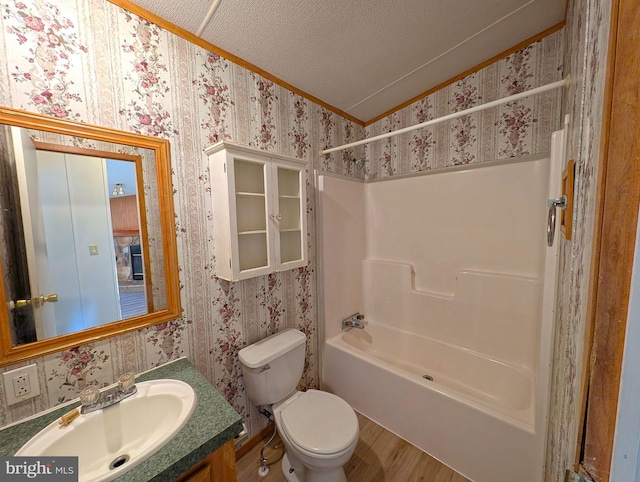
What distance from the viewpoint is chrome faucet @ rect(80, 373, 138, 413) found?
88cm

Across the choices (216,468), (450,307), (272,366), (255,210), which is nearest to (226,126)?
(255,210)

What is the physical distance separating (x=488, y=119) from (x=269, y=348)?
223cm

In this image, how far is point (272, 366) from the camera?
1418mm

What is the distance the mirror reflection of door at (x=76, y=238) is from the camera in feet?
2.92

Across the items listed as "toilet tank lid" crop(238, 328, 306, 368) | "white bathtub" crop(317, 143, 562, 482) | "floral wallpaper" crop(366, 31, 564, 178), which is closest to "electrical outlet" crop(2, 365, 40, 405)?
"toilet tank lid" crop(238, 328, 306, 368)

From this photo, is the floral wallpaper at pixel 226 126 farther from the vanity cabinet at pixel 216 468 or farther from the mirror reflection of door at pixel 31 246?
the vanity cabinet at pixel 216 468

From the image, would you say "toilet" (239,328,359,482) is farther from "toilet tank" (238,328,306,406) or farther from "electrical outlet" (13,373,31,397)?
"electrical outlet" (13,373,31,397)

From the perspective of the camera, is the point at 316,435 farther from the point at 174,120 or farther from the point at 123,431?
the point at 174,120

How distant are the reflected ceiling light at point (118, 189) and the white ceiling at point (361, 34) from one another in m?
0.80

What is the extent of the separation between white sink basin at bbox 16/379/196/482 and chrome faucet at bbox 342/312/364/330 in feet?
4.61

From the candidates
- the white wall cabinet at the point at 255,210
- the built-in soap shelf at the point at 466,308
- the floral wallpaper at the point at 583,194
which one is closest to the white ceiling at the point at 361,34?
the white wall cabinet at the point at 255,210

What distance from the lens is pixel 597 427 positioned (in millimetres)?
315

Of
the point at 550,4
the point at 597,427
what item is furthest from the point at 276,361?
the point at 550,4

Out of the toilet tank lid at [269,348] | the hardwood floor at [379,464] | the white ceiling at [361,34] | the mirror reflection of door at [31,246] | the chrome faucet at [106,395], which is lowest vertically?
the hardwood floor at [379,464]
